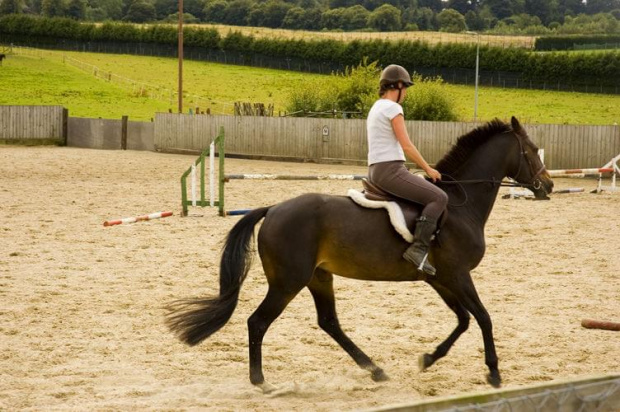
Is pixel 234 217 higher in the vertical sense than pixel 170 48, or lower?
lower

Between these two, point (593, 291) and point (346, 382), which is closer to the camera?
point (346, 382)

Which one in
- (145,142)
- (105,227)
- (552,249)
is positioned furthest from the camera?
(145,142)

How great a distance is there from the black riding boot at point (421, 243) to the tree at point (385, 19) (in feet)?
342

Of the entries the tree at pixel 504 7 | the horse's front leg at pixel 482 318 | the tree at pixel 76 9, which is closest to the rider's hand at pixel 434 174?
the horse's front leg at pixel 482 318

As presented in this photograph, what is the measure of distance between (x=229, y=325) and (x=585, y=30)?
299ft

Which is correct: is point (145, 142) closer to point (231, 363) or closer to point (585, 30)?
point (231, 363)

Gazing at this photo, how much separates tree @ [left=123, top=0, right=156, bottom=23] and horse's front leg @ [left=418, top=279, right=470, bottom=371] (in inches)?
4475

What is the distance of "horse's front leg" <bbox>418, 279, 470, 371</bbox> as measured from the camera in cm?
721

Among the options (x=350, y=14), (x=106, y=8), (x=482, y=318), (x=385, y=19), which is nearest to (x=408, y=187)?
(x=482, y=318)

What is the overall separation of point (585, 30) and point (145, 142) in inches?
2499

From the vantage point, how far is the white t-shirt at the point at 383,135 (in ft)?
23.5

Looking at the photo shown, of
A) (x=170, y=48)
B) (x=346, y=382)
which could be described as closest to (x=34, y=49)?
(x=170, y=48)

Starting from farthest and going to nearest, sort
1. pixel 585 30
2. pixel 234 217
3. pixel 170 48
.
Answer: pixel 585 30 → pixel 170 48 → pixel 234 217

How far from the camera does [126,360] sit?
24.8ft
